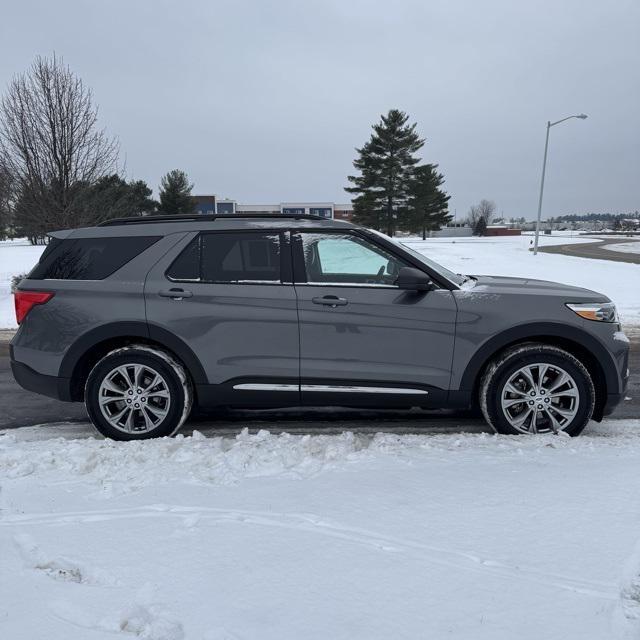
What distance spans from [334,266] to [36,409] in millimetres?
3275

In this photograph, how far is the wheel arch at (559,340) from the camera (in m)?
4.04

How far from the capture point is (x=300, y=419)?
4.79m

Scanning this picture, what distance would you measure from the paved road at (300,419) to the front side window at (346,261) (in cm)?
124

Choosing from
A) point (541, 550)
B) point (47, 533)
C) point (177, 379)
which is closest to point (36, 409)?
point (177, 379)

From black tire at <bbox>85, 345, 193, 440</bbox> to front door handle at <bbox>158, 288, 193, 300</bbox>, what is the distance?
1.39 ft

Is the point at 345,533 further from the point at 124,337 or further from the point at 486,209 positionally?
the point at 486,209

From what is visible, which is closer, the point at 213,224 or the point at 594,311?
the point at 594,311

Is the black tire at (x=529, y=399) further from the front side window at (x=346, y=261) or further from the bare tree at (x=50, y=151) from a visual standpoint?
the bare tree at (x=50, y=151)

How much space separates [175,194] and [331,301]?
54.5 m

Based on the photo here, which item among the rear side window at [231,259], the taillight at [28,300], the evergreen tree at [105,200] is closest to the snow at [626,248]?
the evergreen tree at [105,200]

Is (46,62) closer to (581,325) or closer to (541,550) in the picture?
(581,325)

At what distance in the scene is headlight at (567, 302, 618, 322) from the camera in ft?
13.3

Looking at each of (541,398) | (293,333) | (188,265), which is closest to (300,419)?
(293,333)

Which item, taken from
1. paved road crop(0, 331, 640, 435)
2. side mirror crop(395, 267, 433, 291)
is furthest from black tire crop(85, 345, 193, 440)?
side mirror crop(395, 267, 433, 291)
